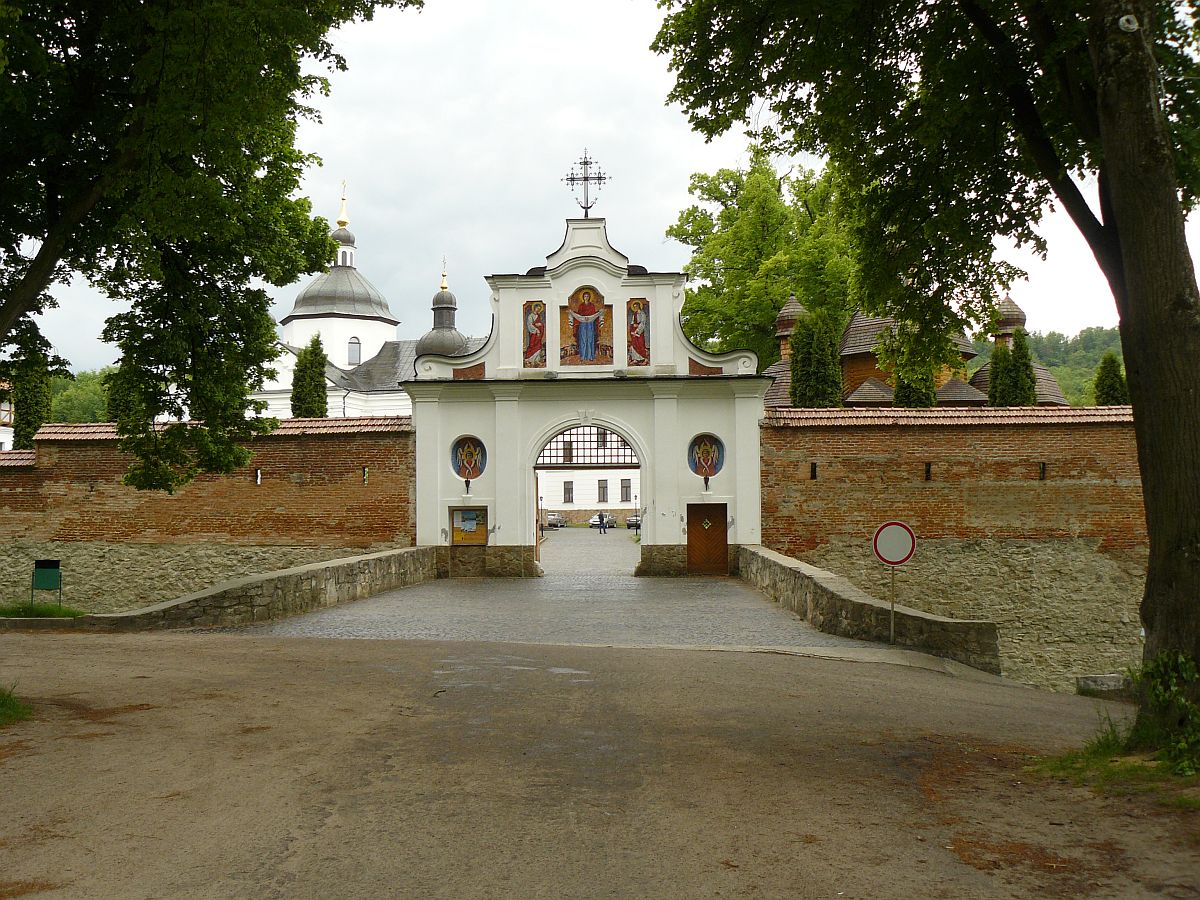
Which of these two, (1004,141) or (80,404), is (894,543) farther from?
(80,404)

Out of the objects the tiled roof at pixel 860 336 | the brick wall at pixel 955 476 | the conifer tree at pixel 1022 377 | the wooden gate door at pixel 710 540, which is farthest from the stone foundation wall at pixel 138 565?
the tiled roof at pixel 860 336

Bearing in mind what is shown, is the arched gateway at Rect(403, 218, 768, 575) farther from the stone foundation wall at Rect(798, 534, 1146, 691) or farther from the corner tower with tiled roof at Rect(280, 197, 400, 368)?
the corner tower with tiled roof at Rect(280, 197, 400, 368)

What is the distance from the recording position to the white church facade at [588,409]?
2394cm

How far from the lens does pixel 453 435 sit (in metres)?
24.3

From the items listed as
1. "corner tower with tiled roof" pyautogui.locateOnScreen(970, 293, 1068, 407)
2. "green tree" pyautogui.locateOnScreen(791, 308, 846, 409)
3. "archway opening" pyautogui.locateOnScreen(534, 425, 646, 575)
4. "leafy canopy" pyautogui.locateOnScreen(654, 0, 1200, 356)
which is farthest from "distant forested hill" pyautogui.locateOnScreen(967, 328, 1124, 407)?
"leafy canopy" pyautogui.locateOnScreen(654, 0, 1200, 356)

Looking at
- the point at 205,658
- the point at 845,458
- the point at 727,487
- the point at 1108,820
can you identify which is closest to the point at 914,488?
the point at 845,458

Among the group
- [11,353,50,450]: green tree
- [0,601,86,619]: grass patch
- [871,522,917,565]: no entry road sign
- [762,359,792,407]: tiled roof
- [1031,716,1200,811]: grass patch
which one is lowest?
[0,601,86,619]: grass patch

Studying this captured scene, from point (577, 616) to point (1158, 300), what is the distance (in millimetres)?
11288

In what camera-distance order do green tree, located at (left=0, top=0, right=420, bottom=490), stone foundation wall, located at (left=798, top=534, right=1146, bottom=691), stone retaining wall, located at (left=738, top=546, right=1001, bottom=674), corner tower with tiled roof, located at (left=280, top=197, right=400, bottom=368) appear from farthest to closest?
corner tower with tiled roof, located at (left=280, top=197, right=400, bottom=368) < stone foundation wall, located at (left=798, top=534, right=1146, bottom=691) < stone retaining wall, located at (left=738, top=546, right=1001, bottom=674) < green tree, located at (left=0, top=0, right=420, bottom=490)

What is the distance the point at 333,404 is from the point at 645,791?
61.1 metres

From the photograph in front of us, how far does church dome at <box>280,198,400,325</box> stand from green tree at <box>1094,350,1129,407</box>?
2230 inches

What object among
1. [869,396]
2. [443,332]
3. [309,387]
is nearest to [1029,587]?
[869,396]

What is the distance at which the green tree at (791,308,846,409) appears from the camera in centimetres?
2970

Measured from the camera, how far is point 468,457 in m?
24.4
